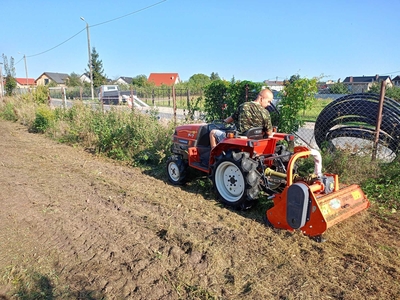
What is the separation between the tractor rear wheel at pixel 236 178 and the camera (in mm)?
4129

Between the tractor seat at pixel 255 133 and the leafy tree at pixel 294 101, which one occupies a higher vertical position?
the leafy tree at pixel 294 101

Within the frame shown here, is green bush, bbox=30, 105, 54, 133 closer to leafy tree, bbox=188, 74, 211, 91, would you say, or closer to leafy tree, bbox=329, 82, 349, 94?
leafy tree, bbox=188, 74, 211, 91

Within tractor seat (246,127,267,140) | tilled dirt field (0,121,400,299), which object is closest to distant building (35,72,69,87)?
tilled dirt field (0,121,400,299)

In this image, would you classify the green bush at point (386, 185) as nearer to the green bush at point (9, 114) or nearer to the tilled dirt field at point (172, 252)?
the tilled dirt field at point (172, 252)

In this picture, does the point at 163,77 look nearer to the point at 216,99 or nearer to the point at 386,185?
the point at 216,99

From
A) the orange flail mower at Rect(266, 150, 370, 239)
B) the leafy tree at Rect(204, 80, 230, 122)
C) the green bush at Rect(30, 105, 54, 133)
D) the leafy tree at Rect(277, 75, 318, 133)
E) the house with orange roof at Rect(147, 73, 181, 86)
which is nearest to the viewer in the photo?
the orange flail mower at Rect(266, 150, 370, 239)

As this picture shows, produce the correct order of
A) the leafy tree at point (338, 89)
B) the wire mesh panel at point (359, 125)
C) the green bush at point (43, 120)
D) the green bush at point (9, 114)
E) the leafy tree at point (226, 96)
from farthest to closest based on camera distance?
the leafy tree at point (338, 89) < the green bush at point (9, 114) < the green bush at point (43, 120) < the leafy tree at point (226, 96) < the wire mesh panel at point (359, 125)

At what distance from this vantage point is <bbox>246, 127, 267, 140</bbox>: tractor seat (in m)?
4.46

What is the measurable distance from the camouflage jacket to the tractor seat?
113 mm

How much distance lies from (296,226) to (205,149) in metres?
2.37

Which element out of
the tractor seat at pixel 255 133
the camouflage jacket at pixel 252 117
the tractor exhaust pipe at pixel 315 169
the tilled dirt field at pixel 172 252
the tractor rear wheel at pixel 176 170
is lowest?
the tilled dirt field at pixel 172 252

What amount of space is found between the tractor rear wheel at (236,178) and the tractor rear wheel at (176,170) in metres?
1.00

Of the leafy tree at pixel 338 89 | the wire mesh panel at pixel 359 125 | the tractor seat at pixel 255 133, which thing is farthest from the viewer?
the leafy tree at pixel 338 89

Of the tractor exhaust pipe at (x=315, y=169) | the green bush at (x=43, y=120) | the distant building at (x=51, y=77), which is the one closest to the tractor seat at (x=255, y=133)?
the tractor exhaust pipe at (x=315, y=169)
